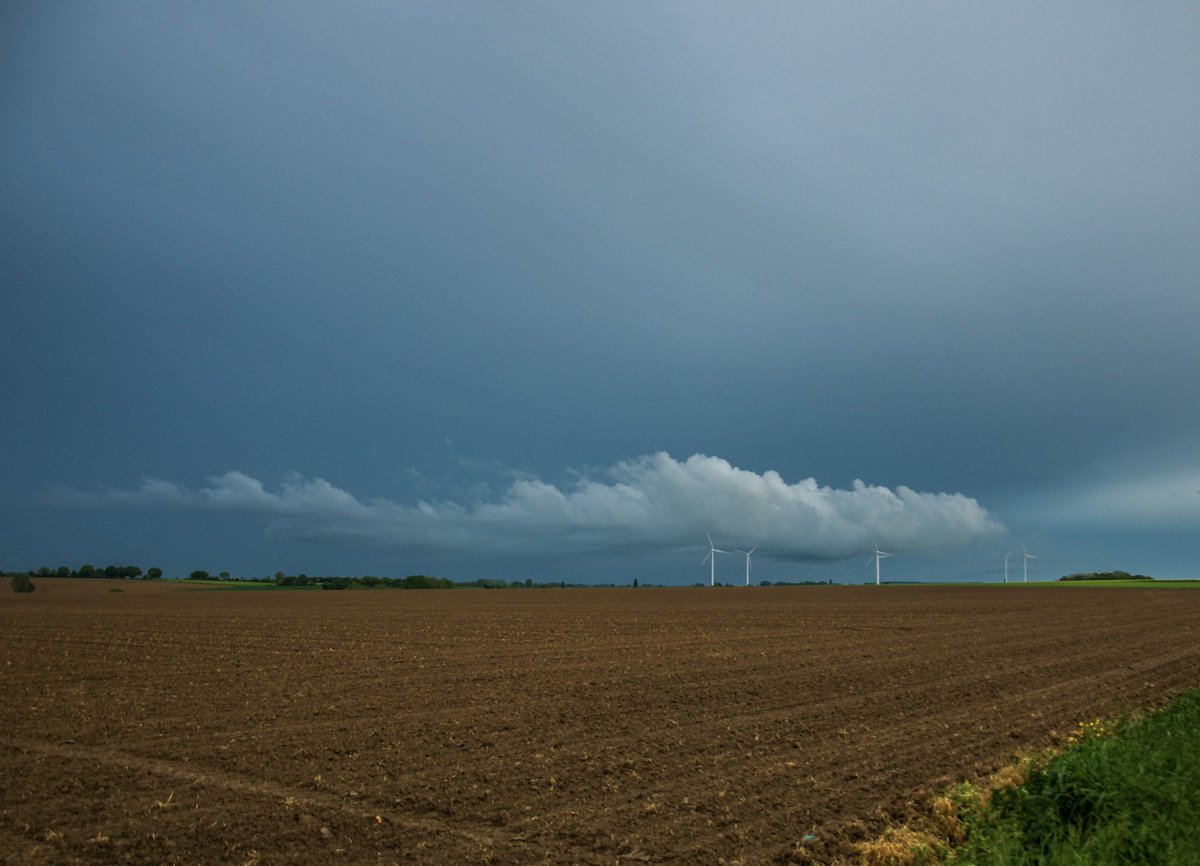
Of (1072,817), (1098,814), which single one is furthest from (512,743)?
(1098,814)

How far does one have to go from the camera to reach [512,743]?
1202 cm

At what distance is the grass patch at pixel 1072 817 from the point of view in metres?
7.21

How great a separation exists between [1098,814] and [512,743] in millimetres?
7376

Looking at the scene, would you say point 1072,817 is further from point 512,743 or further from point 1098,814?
point 512,743

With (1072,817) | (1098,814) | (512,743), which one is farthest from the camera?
(512,743)

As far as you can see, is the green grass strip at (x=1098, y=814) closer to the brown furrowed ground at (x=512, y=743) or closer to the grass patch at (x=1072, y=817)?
the grass patch at (x=1072, y=817)

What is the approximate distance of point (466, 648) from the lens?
26.5 metres

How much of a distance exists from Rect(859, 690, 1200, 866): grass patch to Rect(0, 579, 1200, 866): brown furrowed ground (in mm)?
575

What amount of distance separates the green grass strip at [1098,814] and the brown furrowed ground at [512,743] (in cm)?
109

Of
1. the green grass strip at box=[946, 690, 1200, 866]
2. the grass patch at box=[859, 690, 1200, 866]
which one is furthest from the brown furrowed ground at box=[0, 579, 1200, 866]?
the green grass strip at box=[946, 690, 1200, 866]

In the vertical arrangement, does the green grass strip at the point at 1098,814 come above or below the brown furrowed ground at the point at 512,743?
above

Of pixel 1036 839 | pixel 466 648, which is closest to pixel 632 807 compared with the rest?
pixel 1036 839

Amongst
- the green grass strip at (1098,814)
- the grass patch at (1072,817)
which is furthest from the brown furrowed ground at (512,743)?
the green grass strip at (1098,814)

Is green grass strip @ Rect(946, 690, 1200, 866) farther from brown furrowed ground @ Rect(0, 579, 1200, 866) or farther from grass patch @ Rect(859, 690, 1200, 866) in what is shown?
brown furrowed ground @ Rect(0, 579, 1200, 866)
